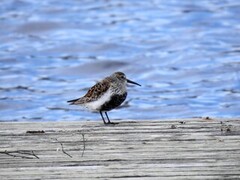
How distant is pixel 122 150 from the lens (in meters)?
7.63

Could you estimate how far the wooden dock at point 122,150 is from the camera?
687 cm

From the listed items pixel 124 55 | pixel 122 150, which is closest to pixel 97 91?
pixel 122 150

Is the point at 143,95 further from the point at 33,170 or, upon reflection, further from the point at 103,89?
the point at 33,170

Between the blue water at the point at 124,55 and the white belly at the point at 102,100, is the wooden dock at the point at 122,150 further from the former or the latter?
the blue water at the point at 124,55

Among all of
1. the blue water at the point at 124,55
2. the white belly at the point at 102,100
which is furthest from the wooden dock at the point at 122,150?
the blue water at the point at 124,55

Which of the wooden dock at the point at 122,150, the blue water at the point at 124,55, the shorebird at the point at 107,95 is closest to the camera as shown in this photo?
the wooden dock at the point at 122,150

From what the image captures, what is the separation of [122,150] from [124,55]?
513 inches

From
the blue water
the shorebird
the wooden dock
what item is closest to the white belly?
the shorebird

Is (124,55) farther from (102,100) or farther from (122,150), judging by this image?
(122,150)

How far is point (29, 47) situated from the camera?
2131cm

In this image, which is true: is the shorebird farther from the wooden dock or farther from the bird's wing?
the wooden dock

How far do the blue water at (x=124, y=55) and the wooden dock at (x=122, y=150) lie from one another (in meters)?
6.45

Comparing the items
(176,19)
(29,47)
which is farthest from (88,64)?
(176,19)

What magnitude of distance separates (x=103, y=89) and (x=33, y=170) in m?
2.62
